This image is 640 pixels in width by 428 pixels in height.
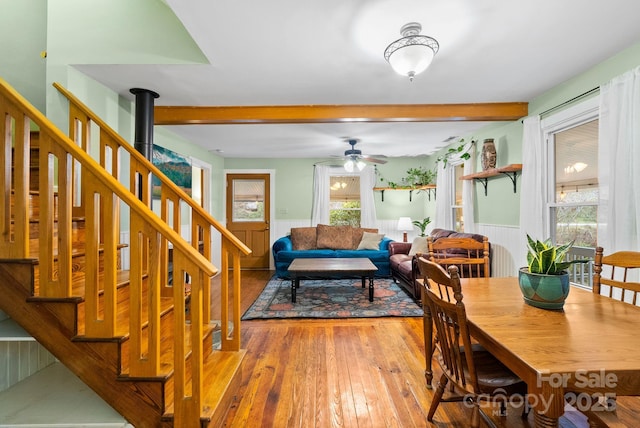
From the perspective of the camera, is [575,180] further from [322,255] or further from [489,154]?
[322,255]

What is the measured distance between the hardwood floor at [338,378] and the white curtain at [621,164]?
1500 millimetres

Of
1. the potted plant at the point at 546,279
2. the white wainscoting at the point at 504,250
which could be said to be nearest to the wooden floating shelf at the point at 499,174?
the white wainscoting at the point at 504,250

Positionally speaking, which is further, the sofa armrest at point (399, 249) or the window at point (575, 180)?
the sofa armrest at point (399, 249)

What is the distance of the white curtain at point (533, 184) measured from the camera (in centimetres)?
301

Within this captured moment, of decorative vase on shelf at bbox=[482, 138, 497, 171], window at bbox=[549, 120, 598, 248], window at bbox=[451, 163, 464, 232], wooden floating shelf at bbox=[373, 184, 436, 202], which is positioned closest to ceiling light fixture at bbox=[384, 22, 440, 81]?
window at bbox=[549, 120, 598, 248]

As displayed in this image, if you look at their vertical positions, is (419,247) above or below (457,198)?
below

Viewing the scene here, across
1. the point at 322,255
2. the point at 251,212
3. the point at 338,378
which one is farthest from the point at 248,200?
the point at 338,378

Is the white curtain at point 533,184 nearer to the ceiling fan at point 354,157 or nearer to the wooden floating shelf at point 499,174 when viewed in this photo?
the wooden floating shelf at point 499,174

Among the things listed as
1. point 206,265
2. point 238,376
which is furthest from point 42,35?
point 238,376

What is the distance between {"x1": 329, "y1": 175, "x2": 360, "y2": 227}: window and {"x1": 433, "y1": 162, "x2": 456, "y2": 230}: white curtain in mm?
1729

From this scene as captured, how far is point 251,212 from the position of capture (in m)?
6.33

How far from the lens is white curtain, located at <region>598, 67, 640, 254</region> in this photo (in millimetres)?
2090

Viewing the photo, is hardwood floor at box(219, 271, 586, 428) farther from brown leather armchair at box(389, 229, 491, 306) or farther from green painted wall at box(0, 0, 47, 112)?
green painted wall at box(0, 0, 47, 112)

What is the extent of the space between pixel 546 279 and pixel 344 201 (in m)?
5.04
